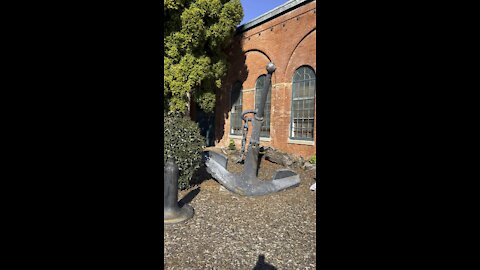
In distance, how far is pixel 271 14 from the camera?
12250mm

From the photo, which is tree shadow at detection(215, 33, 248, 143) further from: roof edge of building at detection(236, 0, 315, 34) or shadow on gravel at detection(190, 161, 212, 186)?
shadow on gravel at detection(190, 161, 212, 186)

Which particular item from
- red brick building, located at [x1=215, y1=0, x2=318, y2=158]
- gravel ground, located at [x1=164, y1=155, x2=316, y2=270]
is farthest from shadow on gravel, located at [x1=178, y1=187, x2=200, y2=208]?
red brick building, located at [x1=215, y1=0, x2=318, y2=158]

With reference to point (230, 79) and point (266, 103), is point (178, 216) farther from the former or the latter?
point (230, 79)

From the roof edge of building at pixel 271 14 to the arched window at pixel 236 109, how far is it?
8.87 ft

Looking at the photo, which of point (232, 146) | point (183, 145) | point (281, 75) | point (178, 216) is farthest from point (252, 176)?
point (232, 146)

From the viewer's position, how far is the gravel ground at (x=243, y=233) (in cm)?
363

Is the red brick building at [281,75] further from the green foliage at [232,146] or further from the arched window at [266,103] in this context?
the green foliage at [232,146]

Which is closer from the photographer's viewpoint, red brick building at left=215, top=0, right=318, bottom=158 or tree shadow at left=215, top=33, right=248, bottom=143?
red brick building at left=215, top=0, right=318, bottom=158

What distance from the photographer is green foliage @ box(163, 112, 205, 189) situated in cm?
639

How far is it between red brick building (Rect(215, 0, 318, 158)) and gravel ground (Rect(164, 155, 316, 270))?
15.9 feet
